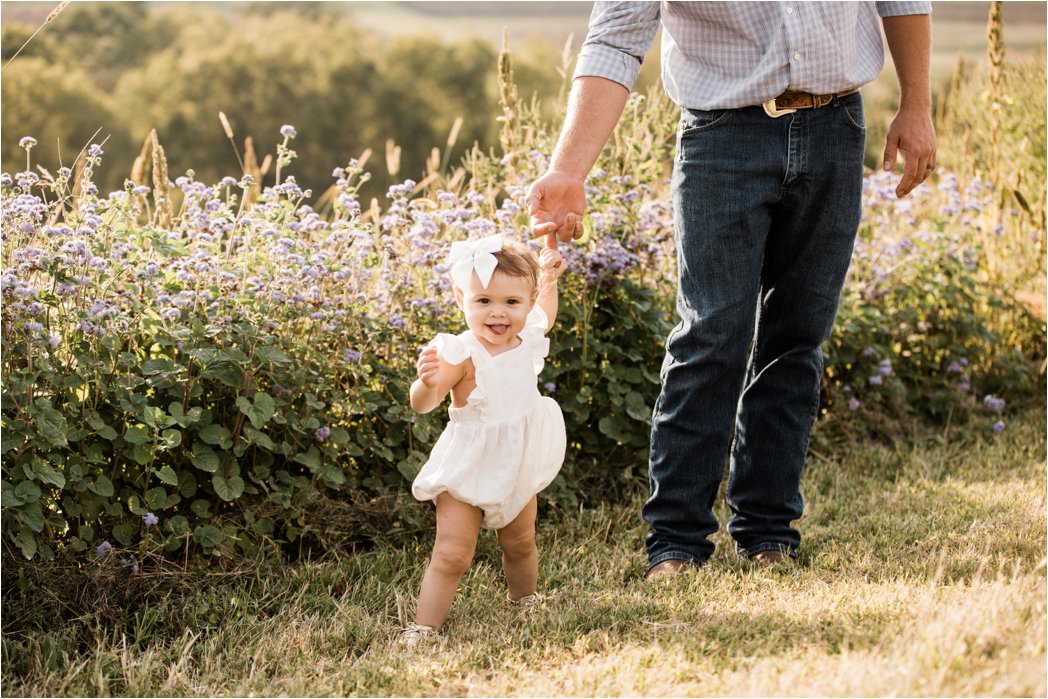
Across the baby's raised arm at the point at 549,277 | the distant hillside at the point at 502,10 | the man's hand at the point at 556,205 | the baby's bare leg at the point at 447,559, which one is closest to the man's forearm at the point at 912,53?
the man's hand at the point at 556,205

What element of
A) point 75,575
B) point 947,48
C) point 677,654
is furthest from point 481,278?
point 947,48

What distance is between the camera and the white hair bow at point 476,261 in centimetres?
245

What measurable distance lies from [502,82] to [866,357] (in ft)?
5.87

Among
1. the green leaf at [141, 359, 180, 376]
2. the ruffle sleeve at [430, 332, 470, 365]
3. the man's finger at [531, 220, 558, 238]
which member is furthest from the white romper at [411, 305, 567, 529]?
the green leaf at [141, 359, 180, 376]

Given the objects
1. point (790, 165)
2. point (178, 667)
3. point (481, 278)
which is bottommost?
point (178, 667)

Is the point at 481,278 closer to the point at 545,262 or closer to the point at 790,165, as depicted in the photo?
the point at 545,262

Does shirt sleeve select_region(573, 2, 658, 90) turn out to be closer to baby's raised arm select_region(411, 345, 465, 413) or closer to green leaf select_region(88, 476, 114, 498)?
baby's raised arm select_region(411, 345, 465, 413)

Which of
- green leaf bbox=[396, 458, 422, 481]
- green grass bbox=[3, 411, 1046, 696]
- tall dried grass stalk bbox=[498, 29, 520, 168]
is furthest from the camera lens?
tall dried grass stalk bbox=[498, 29, 520, 168]

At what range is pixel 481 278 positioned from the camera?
2.46 m

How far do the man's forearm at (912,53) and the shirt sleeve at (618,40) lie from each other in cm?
65

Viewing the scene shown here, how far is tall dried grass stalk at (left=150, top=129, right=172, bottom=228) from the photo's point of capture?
11.5 feet

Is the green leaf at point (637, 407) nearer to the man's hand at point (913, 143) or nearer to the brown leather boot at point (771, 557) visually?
the brown leather boot at point (771, 557)

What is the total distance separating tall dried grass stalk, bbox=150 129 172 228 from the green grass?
1.28 meters

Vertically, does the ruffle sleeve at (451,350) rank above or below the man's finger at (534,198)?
below
